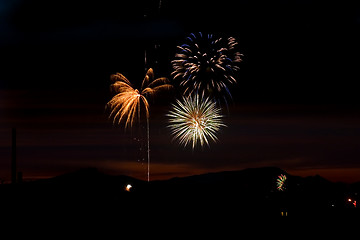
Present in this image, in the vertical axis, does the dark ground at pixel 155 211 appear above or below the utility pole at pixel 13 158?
below

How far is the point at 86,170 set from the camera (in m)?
142

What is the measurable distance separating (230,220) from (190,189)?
45.1ft

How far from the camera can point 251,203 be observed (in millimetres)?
71625

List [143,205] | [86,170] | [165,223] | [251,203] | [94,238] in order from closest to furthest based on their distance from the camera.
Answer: [94,238], [165,223], [143,205], [251,203], [86,170]

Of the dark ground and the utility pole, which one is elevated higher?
the utility pole

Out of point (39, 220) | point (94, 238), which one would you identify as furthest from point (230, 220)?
point (39, 220)

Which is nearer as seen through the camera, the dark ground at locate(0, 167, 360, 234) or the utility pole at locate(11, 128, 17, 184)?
the dark ground at locate(0, 167, 360, 234)

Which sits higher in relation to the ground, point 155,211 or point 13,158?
point 13,158

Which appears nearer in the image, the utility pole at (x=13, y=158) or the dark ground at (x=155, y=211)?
the dark ground at (x=155, y=211)

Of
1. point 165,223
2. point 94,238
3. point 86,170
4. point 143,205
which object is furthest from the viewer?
point 86,170

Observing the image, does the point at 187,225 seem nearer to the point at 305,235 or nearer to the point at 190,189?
the point at 305,235

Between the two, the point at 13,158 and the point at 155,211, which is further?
the point at 13,158

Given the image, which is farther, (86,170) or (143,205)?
(86,170)

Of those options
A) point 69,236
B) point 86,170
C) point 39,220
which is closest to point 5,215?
point 39,220
